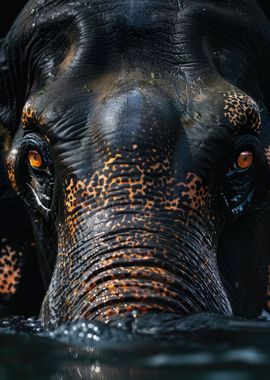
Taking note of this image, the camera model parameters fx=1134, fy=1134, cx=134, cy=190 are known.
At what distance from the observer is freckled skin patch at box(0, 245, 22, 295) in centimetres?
665

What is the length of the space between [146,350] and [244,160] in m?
1.99

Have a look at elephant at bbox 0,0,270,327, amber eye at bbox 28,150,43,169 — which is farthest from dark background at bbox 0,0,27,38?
amber eye at bbox 28,150,43,169

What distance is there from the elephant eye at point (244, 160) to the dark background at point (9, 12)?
247 centimetres

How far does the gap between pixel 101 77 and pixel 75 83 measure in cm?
12

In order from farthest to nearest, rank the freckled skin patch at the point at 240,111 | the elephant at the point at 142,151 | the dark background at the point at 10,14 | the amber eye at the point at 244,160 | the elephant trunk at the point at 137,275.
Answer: the dark background at the point at 10,14
the amber eye at the point at 244,160
the freckled skin patch at the point at 240,111
the elephant at the point at 142,151
the elephant trunk at the point at 137,275

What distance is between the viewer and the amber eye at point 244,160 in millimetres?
5156

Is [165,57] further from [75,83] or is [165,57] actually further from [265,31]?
[265,31]

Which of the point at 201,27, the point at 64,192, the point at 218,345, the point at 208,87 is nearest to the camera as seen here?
the point at 218,345

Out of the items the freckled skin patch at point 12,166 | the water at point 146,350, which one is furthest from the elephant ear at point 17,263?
the water at point 146,350

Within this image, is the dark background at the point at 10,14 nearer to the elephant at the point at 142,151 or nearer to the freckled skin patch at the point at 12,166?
the elephant at the point at 142,151

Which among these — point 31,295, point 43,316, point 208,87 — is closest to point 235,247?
point 208,87

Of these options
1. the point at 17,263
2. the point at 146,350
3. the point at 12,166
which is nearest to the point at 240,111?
the point at 12,166

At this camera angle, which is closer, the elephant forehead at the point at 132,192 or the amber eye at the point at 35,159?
the elephant forehead at the point at 132,192

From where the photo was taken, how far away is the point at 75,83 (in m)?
5.23
